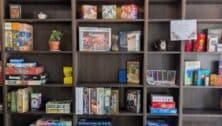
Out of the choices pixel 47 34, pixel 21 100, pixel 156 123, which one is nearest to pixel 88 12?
→ pixel 47 34

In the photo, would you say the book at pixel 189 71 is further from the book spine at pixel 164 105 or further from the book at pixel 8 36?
the book at pixel 8 36

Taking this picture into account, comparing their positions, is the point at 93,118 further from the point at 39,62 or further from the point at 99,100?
the point at 39,62

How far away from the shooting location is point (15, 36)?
270 centimetres

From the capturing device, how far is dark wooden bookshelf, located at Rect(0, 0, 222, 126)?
2.80m

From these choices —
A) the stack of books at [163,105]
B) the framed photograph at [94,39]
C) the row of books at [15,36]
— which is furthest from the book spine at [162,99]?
the row of books at [15,36]

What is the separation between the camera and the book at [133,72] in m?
2.82

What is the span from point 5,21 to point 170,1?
1759 millimetres

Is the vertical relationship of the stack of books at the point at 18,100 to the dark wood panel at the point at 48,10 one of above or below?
below

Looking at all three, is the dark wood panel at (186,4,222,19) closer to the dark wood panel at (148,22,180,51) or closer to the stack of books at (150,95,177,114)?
the dark wood panel at (148,22,180,51)

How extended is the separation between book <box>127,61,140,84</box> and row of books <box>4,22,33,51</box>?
1.12 m

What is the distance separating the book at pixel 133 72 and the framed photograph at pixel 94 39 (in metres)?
0.31

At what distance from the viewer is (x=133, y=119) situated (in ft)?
9.96

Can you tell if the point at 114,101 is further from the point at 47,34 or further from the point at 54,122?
the point at 47,34

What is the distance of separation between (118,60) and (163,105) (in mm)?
699
